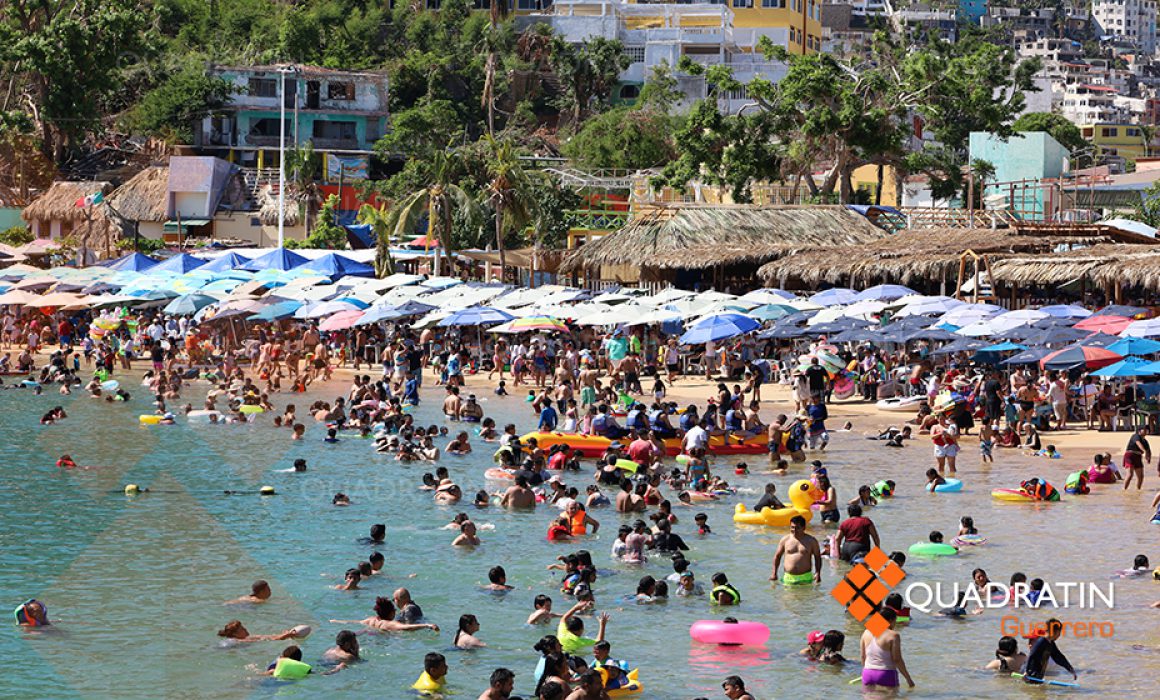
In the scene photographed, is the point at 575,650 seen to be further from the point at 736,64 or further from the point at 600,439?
the point at 736,64

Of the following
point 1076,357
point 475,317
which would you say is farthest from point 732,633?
point 475,317

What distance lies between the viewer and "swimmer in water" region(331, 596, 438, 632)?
55.0 feet

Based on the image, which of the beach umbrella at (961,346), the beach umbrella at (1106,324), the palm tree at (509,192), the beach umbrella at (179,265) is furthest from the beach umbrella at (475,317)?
the beach umbrella at (179,265)

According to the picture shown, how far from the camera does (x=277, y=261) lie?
162 ft

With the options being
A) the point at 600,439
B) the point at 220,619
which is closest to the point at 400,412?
the point at 600,439

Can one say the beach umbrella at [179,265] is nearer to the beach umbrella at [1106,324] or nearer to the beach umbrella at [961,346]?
the beach umbrella at [961,346]

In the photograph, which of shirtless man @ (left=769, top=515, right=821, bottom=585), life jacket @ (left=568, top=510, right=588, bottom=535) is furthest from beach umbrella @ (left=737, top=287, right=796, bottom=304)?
shirtless man @ (left=769, top=515, right=821, bottom=585)

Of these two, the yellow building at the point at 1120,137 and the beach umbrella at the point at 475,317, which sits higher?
the yellow building at the point at 1120,137

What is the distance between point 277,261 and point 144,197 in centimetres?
2028

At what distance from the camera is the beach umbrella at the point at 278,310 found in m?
41.3

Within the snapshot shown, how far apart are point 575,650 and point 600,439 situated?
12051 millimetres

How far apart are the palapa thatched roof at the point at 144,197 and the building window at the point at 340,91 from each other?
31.7 feet

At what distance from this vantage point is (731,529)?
72.2ft

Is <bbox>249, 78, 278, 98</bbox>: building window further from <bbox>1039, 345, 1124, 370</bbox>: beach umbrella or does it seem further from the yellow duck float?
the yellow duck float
